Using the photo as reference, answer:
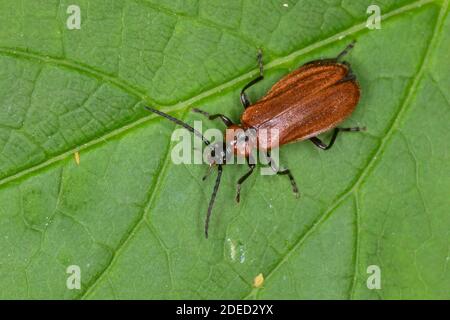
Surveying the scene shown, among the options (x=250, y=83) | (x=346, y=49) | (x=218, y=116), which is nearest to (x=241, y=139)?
(x=218, y=116)

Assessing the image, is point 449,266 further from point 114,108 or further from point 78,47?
point 78,47

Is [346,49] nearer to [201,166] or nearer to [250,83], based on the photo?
[250,83]

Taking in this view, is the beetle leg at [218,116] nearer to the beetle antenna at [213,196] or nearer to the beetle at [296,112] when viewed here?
the beetle at [296,112]

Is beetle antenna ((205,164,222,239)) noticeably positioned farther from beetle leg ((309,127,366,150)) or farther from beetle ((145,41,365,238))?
beetle leg ((309,127,366,150))

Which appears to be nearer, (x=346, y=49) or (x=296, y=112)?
(x=346, y=49)

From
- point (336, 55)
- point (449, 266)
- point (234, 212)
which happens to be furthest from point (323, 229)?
point (336, 55)

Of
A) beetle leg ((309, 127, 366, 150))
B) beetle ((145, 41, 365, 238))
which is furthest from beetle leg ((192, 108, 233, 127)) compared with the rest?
beetle leg ((309, 127, 366, 150))
